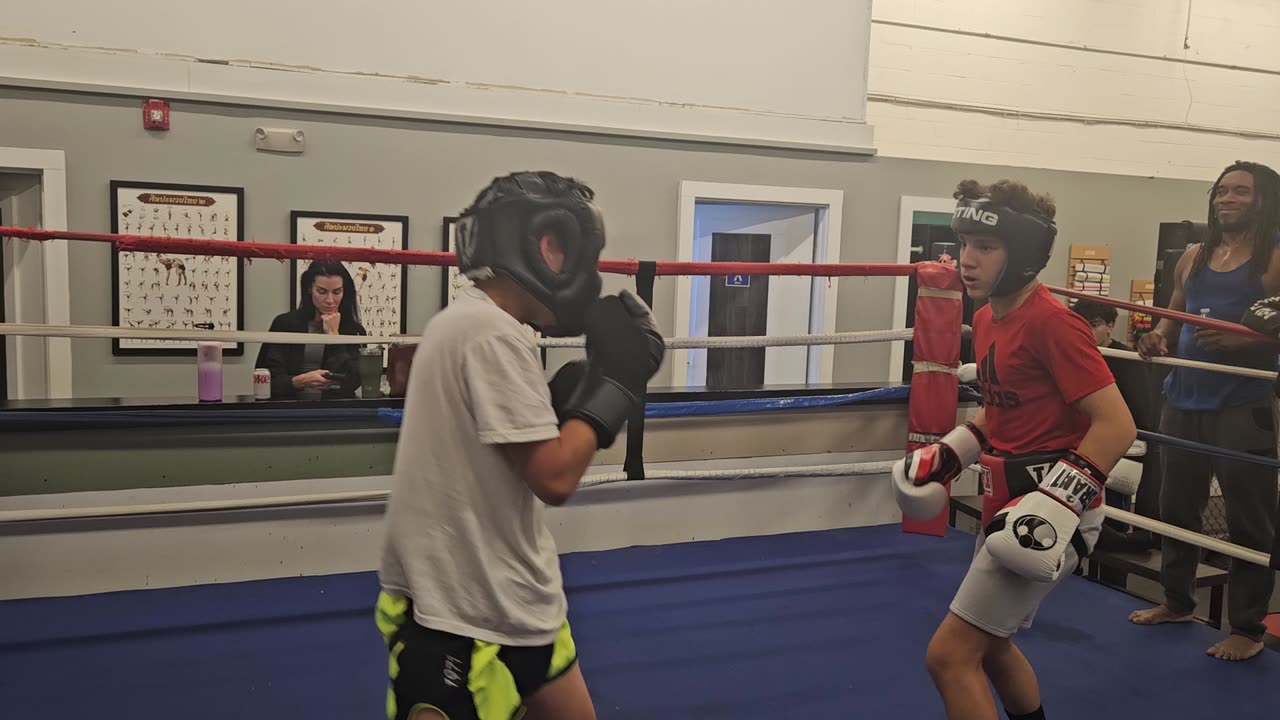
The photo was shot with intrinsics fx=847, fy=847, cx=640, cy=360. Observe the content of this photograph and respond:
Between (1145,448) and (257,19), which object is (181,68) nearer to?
(257,19)

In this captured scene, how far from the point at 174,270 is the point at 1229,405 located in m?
3.63

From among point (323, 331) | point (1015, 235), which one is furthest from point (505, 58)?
point (1015, 235)

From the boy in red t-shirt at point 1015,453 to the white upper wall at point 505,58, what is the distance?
252 cm

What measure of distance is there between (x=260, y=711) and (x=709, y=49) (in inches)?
134

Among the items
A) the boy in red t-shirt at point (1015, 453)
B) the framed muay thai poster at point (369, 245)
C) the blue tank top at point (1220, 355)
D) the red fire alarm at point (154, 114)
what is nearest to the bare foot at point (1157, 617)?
the blue tank top at point (1220, 355)

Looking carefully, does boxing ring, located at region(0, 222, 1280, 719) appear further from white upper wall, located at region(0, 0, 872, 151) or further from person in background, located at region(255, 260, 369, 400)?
white upper wall, located at region(0, 0, 872, 151)

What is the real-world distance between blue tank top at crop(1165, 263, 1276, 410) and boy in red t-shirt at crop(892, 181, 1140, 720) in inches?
41.4

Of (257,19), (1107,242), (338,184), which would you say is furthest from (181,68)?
(1107,242)

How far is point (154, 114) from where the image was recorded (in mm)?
3234

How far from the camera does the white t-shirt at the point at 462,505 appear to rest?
0.98 m

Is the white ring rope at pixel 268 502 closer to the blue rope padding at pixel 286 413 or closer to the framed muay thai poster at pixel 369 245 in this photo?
the blue rope padding at pixel 286 413

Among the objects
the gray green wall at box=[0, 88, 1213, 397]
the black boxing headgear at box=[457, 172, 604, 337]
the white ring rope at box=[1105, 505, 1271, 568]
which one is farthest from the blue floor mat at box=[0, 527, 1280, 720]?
the gray green wall at box=[0, 88, 1213, 397]

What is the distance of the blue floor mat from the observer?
185 centimetres

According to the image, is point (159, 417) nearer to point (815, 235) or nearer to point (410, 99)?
point (410, 99)
